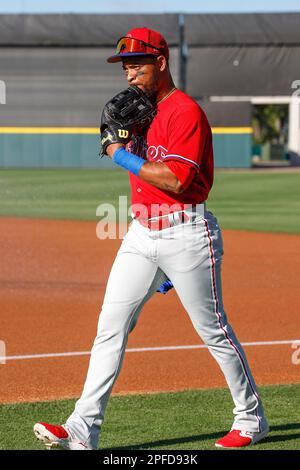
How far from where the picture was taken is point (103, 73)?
37.0m

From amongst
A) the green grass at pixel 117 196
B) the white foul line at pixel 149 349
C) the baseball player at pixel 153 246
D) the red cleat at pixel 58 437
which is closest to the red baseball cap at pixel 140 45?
→ the baseball player at pixel 153 246

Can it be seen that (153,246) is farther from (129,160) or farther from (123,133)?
(123,133)

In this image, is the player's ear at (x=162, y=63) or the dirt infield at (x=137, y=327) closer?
the player's ear at (x=162, y=63)

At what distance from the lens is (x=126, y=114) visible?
15.2 feet

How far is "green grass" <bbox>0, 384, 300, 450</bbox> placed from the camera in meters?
4.91

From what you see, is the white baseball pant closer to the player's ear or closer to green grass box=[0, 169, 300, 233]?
the player's ear

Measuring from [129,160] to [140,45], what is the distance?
0.60 metres

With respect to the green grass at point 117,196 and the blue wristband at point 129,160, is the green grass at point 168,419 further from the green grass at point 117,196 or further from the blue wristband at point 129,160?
the green grass at point 117,196

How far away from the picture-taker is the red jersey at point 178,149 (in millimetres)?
4508

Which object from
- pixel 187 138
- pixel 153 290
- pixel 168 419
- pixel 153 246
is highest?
pixel 187 138

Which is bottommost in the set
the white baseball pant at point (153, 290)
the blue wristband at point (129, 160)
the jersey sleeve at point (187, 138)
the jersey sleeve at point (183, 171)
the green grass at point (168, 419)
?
the green grass at point (168, 419)

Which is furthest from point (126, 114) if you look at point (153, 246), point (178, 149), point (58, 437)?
point (58, 437)

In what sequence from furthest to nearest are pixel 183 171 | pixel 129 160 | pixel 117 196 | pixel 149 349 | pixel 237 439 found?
pixel 117 196 < pixel 149 349 < pixel 237 439 < pixel 129 160 < pixel 183 171

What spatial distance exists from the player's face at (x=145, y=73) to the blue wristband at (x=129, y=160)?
1.11 ft
